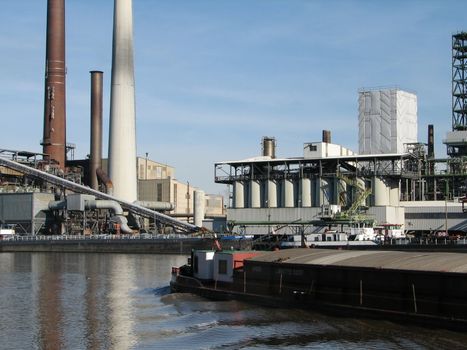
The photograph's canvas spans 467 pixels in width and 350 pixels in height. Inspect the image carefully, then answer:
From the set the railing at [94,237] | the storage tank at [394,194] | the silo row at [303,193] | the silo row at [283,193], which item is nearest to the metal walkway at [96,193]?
the silo row at [283,193]

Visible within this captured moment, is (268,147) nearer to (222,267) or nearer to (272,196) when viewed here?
(272,196)

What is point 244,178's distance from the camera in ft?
513

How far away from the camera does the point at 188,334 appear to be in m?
40.0

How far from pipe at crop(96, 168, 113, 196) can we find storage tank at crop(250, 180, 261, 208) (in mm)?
32856

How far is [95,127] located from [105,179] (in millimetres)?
14653

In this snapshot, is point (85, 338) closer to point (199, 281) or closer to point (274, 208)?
point (199, 281)

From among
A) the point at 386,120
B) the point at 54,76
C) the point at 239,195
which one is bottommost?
the point at 239,195

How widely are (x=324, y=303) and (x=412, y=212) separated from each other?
9878cm

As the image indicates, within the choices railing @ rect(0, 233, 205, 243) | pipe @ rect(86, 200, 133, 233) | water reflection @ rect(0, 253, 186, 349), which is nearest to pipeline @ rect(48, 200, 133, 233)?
pipe @ rect(86, 200, 133, 233)

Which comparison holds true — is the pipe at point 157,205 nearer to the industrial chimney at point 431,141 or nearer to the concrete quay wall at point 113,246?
the concrete quay wall at point 113,246

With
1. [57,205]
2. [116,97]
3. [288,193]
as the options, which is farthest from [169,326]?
[116,97]

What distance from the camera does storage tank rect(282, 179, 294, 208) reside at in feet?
488

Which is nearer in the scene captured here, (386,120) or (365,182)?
(365,182)

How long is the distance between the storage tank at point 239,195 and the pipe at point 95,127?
3899 cm
